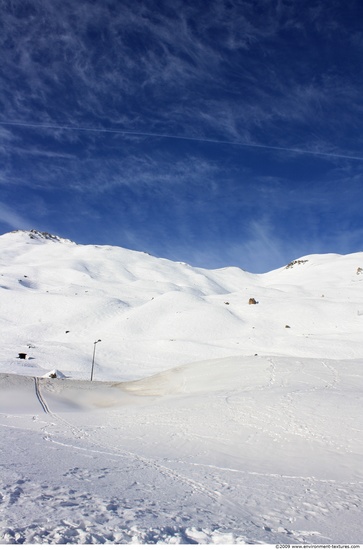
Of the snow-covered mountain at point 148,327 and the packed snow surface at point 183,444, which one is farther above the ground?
the snow-covered mountain at point 148,327

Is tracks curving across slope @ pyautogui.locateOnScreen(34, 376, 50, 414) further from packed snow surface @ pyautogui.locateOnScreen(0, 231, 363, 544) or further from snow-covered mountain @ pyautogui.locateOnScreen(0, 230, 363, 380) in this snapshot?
snow-covered mountain @ pyautogui.locateOnScreen(0, 230, 363, 380)

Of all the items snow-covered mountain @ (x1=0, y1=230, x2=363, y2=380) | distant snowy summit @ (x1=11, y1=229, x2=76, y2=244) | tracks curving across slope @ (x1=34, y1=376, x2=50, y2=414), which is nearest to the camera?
tracks curving across slope @ (x1=34, y1=376, x2=50, y2=414)

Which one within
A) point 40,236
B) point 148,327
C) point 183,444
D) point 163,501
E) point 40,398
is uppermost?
point 40,236

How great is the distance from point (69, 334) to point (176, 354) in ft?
60.4

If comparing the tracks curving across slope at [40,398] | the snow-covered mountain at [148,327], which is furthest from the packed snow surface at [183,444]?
the snow-covered mountain at [148,327]

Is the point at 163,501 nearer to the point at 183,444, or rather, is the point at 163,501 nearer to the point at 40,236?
the point at 183,444

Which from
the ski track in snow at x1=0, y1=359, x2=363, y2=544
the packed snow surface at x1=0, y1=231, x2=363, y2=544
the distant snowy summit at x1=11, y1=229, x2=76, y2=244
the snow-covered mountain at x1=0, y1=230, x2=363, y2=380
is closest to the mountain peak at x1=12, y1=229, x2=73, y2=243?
the distant snowy summit at x1=11, y1=229, x2=76, y2=244

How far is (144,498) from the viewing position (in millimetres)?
6785

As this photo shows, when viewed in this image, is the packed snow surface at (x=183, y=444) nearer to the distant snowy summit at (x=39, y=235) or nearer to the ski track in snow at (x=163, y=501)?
the ski track in snow at (x=163, y=501)

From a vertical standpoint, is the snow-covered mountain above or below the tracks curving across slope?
above

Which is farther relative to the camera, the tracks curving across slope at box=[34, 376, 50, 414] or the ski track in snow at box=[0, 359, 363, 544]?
the tracks curving across slope at box=[34, 376, 50, 414]

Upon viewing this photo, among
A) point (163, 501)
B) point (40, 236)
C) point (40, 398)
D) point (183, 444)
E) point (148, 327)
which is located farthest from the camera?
point (40, 236)

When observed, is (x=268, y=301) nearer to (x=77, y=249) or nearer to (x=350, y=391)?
(x=350, y=391)

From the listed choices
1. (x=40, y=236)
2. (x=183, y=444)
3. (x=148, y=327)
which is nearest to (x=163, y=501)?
(x=183, y=444)
